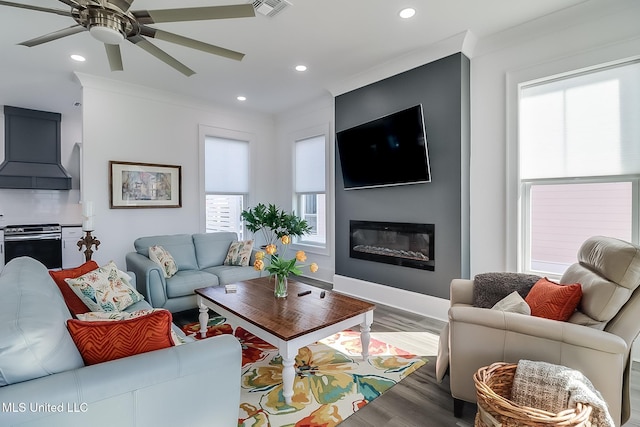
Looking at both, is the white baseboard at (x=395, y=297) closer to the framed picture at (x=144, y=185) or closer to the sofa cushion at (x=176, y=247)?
the sofa cushion at (x=176, y=247)

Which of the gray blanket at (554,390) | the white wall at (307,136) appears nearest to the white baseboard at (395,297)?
the white wall at (307,136)

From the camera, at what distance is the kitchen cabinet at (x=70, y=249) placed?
17.0ft

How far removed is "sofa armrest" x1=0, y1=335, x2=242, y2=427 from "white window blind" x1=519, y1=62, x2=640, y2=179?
3156 mm

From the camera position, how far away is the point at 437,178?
11.3 feet

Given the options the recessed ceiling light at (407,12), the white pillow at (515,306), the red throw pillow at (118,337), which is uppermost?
the recessed ceiling light at (407,12)

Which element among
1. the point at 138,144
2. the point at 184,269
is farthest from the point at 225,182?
the point at 184,269

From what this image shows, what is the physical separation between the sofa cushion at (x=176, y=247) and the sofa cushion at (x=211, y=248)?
75mm

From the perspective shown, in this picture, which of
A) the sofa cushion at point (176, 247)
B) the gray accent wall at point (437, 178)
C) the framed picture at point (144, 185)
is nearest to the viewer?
the gray accent wall at point (437, 178)

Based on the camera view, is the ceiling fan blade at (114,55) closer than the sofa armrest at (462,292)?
Yes

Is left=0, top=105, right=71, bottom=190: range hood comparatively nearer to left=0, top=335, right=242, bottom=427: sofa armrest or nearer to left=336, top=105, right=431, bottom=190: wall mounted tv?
left=336, top=105, right=431, bottom=190: wall mounted tv

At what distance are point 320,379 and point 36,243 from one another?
5376mm

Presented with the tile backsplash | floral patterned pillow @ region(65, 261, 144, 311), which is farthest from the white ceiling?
Result: floral patterned pillow @ region(65, 261, 144, 311)

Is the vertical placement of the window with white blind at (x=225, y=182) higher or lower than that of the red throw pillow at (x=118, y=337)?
higher

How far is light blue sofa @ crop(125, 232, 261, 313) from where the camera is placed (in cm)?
316
